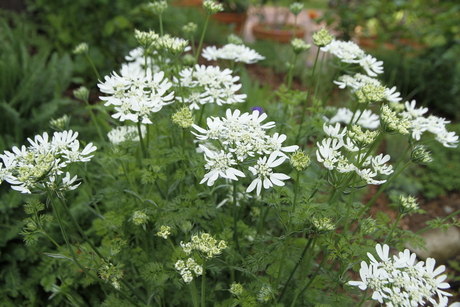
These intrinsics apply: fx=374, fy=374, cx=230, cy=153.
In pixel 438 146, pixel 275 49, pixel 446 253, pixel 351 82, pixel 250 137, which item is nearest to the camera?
pixel 250 137

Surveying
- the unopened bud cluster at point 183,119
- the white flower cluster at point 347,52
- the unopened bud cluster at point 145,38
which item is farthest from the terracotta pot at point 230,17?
the unopened bud cluster at point 183,119

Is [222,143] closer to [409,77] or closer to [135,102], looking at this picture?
[135,102]

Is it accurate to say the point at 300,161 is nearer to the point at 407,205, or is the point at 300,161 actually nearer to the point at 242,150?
the point at 242,150

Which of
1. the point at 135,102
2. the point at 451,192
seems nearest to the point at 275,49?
the point at 451,192

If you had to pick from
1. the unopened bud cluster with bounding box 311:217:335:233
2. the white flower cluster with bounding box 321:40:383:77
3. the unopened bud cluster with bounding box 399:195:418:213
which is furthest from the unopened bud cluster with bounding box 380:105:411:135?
the white flower cluster with bounding box 321:40:383:77

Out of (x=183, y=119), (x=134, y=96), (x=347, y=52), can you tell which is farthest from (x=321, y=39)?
(x=134, y=96)

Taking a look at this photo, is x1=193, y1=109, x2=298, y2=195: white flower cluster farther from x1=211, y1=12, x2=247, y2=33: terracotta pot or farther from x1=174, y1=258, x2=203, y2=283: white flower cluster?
x1=211, y1=12, x2=247, y2=33: terracotta pot
